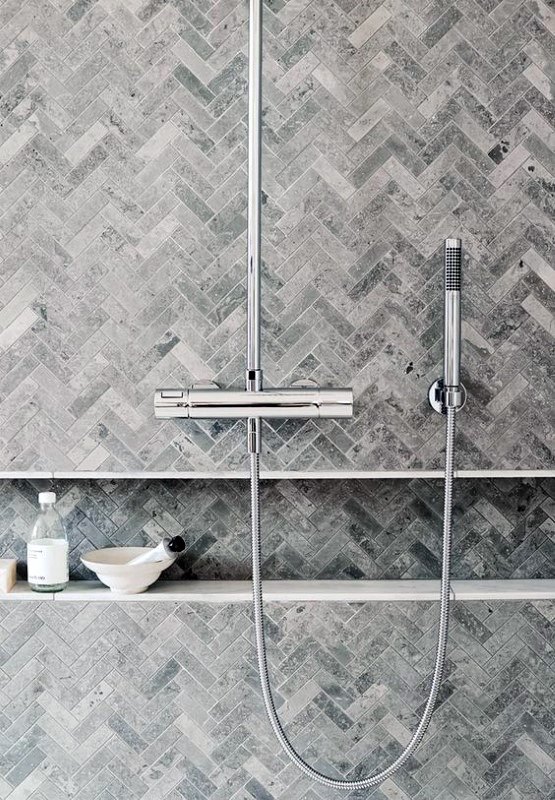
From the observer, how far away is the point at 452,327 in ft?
4.94

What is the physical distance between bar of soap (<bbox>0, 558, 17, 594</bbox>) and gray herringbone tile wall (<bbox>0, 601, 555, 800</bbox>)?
0.10 feet

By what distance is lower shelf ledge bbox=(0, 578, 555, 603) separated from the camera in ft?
5.06

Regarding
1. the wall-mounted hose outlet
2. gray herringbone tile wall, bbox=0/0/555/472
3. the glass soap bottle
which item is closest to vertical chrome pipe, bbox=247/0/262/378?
gray herringbone tile wall, bbox=0/0/555/472

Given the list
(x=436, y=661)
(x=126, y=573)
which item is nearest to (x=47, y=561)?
(x=126, y=573)

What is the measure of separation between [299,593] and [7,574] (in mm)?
540

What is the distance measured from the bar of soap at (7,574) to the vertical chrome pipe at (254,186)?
593 mm

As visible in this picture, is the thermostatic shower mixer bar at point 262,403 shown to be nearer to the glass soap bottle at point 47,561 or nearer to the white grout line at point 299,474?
the white grout line at point 299,474

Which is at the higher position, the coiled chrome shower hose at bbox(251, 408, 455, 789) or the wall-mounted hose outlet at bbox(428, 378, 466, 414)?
the wall-mounted hose outlet at bbox(428, 378, 466, 414)

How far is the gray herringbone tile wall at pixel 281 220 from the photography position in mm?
1533

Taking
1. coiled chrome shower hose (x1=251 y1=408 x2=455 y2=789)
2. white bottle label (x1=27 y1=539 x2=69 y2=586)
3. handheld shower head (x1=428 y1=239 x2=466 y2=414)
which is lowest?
coiled chrome shower hose (x1=251 y1=408 x2=455 y2=789)

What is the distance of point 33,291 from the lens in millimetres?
1547

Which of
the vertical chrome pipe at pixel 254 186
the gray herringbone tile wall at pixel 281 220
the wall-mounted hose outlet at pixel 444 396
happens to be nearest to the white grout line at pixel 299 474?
the gray herringbone tile wall at pixel 281 220

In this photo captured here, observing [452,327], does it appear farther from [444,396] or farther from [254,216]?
[254,216]

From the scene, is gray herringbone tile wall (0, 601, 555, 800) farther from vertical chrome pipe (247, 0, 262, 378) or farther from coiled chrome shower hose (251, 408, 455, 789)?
vertical chrome pipe (247, 0, 262, 378)
